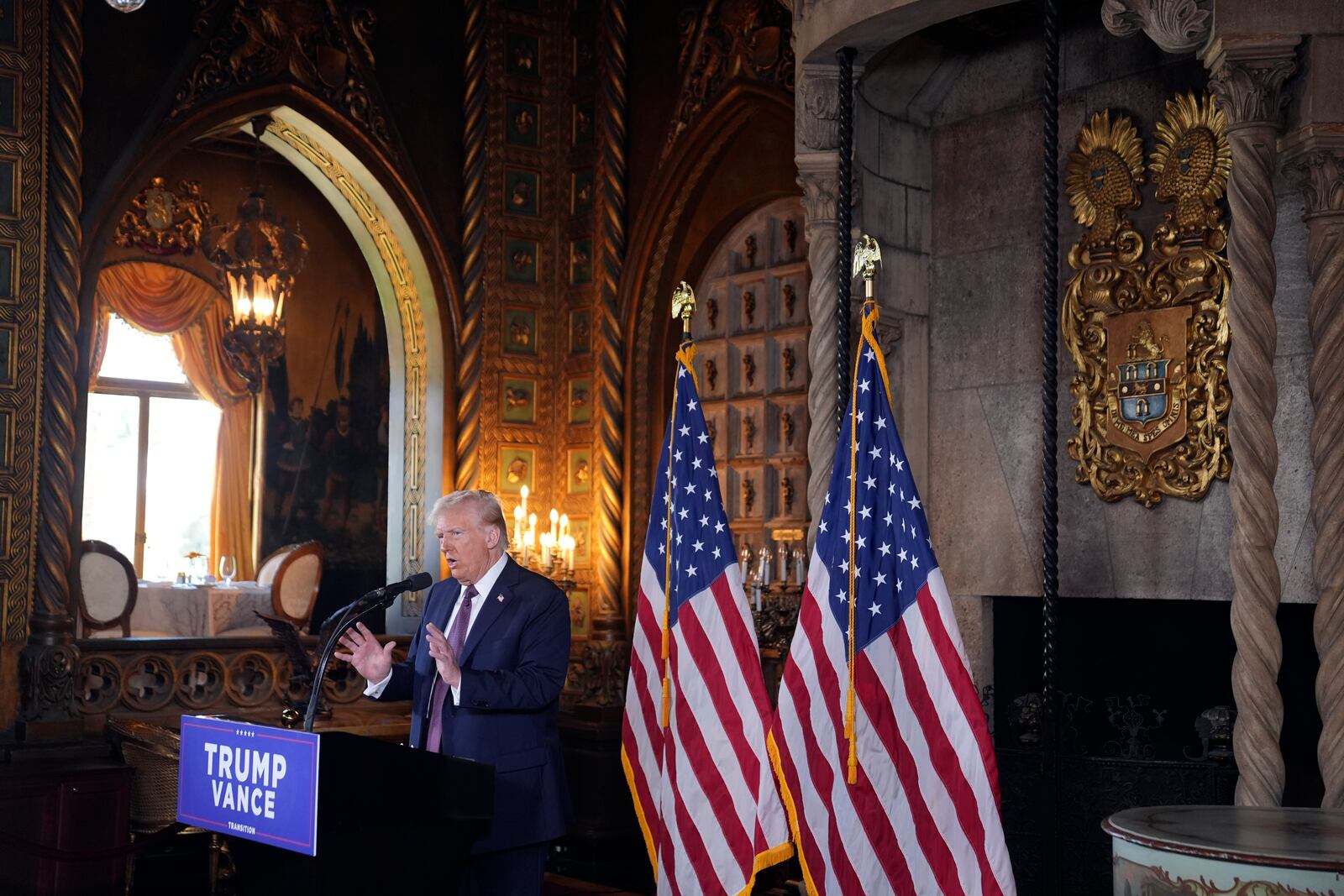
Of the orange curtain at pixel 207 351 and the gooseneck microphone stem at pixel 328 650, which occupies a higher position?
the orange curtain at pixel 207 351

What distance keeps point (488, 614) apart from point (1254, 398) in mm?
2612

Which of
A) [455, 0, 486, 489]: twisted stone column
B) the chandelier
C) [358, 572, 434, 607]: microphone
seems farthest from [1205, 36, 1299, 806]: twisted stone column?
the chandelier

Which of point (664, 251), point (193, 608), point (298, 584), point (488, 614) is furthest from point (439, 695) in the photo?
point (193, 608)

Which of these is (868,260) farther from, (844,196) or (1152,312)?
(1152,312)

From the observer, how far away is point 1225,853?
3.40 metres

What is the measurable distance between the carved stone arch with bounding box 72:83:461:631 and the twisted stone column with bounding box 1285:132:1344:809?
5459 millimetres

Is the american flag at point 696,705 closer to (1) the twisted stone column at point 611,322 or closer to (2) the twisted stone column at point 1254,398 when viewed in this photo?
(2) the twisted stone column at point 1254,398

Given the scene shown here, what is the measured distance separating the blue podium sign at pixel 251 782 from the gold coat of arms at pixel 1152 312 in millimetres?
3958

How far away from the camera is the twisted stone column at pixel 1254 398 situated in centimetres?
492

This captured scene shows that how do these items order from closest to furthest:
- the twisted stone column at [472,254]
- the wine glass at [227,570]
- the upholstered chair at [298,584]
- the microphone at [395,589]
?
the microphone at [395,589] < the twisted stone column at [472,254] < the upholstered chair at [298,584] < the wine glass at [227,570]

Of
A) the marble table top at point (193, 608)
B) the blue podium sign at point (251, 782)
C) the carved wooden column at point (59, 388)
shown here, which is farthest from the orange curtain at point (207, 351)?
the blue podium sign at point (251, 782)

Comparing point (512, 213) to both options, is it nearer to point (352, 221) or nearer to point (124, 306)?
point (352, 221)

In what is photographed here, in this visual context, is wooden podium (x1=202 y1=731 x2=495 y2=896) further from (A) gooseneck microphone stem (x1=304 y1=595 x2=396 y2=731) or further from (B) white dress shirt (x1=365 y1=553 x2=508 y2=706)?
(B) white dress shirt (x1=365 y1=553 x2=508 y2=706)

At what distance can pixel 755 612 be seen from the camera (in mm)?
7621
